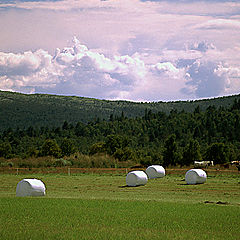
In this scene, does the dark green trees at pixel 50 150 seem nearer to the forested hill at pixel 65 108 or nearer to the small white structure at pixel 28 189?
the small white structure at pixel 28 189

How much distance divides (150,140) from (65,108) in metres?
68.2

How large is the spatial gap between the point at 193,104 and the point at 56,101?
53.9 m

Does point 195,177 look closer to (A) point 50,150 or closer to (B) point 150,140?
(A) point 50,150

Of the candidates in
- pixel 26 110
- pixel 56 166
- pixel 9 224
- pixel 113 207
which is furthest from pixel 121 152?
pixel 26 110

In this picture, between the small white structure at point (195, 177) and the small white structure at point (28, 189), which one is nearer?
the small white structure at point (28, 189)

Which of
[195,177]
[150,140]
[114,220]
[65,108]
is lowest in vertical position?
[114,220]

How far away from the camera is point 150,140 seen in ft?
343

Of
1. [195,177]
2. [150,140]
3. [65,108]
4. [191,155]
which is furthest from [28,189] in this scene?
[65,108]

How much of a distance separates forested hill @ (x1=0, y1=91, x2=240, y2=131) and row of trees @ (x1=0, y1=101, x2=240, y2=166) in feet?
86.4

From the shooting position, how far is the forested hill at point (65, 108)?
148 m

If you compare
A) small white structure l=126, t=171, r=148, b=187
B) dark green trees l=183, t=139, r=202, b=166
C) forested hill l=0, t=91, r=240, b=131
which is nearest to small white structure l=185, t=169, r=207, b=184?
small white structure l=126, t=171, r=148, b=187

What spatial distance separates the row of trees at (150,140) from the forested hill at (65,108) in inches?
1037

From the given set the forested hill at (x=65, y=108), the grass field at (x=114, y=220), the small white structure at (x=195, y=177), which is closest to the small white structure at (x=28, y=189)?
the grass field at (x=114, y=220)

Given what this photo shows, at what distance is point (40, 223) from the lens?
49.9 ft
